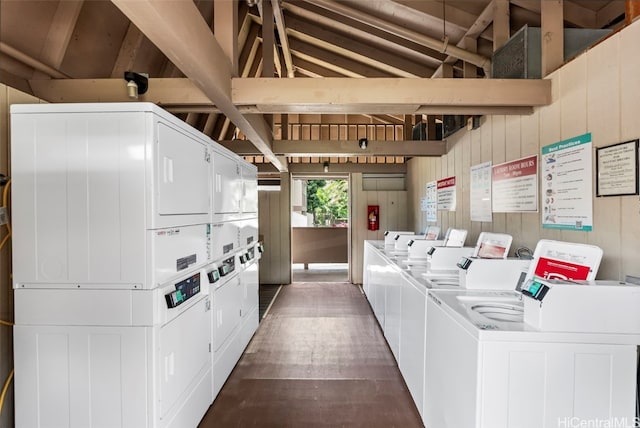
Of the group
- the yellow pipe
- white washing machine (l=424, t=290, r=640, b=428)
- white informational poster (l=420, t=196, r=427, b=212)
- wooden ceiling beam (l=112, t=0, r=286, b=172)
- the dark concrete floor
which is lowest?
the dark concrete floor

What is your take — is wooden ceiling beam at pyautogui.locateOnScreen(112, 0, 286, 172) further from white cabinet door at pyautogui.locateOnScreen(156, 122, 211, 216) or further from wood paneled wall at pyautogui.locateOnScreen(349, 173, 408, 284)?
wood paneled wall at pyautogui.locateOnScreen(349, 173, 408, 284)

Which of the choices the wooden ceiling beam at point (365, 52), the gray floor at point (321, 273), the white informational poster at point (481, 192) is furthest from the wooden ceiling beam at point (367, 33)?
the gray floor at point (321, 273)

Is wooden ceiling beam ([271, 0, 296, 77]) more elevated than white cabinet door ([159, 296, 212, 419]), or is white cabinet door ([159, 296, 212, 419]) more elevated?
wooden ceiling beam ([271, 0, 296, 77])

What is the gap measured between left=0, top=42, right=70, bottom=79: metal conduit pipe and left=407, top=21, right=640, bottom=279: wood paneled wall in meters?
3.20

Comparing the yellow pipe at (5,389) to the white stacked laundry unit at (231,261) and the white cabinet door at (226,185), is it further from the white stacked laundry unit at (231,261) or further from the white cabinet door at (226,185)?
the white cabinet door at (226,185)

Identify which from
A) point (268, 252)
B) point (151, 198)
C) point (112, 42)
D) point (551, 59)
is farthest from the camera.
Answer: point (268, 252)

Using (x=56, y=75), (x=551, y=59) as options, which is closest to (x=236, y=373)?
(x=56, y=75)

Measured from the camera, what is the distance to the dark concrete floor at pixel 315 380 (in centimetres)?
208

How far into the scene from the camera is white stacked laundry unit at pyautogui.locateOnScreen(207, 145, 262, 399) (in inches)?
88.7

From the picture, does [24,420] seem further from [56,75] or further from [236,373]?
[56,75]

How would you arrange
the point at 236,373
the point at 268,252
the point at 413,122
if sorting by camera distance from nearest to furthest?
the point at 236,373 < the point at 413,122 < the point at 268,252

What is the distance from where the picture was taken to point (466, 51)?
2805 millimetres

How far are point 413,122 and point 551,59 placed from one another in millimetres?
3133

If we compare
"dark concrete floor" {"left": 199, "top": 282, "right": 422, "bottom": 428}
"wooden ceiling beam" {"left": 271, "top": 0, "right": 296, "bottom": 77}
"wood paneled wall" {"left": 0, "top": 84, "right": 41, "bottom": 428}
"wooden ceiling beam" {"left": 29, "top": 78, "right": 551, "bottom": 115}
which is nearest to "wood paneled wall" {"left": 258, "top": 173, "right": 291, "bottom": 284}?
"dark concrete floor" {"left": 199, "top": 282, "right": 422, "bottom": 428}
